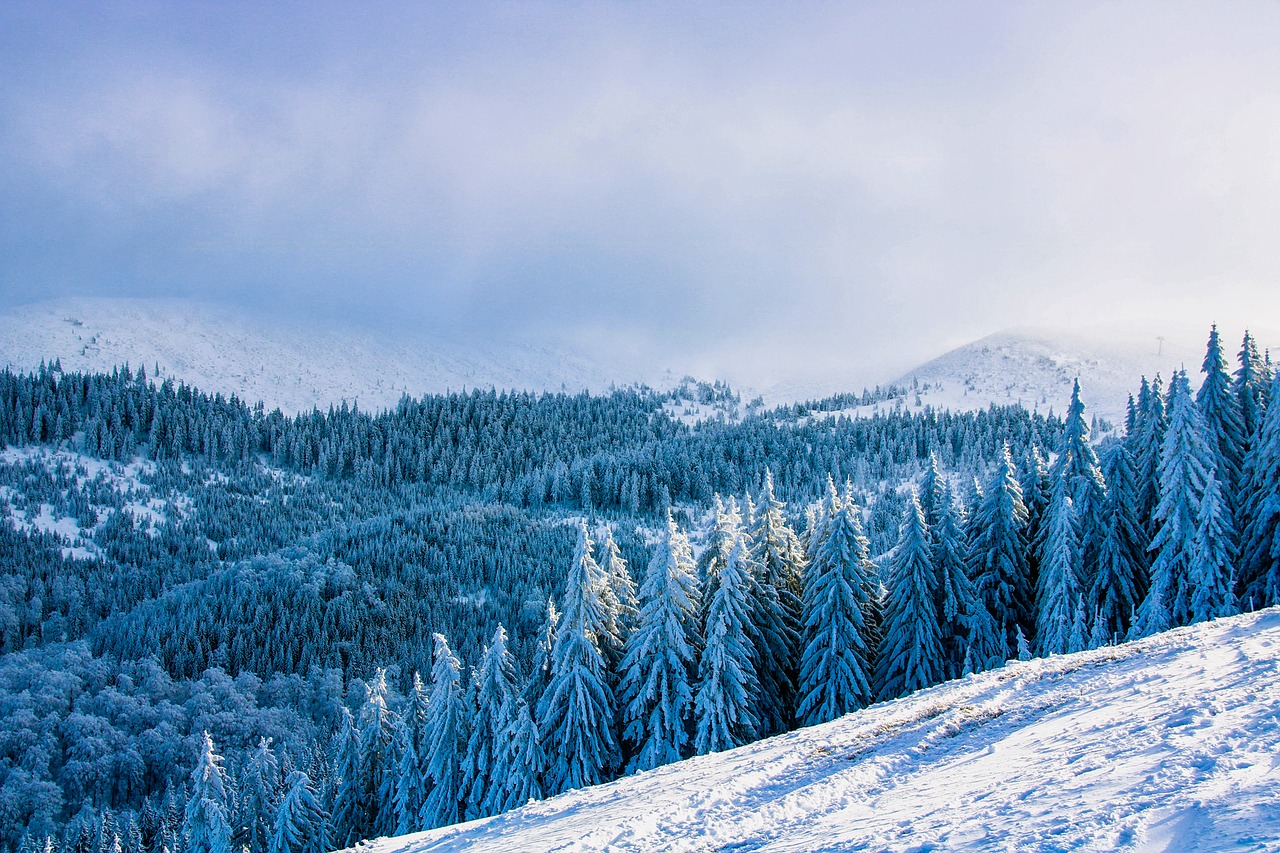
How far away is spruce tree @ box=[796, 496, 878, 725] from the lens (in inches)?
1213

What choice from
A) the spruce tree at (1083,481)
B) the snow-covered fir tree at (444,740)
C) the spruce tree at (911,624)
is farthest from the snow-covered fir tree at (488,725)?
the spruce tree at (1083,481)

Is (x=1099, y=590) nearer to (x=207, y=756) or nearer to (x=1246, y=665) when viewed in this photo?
(x=1246, y=665)

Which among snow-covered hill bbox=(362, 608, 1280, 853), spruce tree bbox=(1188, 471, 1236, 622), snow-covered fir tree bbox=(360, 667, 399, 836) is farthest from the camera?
snow-covered fir tree bbox=(360, 667, 399, 836)

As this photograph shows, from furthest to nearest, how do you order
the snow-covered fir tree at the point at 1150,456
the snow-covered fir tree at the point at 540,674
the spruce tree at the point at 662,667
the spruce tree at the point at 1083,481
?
the snow-covered fir tree at the point at 1150,456 < the spruce tree at the point at 1083,481 < the snow-covered fir tree at the point at 540,674 < the spruce tree at the point at 662,667

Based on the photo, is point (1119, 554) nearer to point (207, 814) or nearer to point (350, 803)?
point (350, 803)

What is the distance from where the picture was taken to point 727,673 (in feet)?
97.1

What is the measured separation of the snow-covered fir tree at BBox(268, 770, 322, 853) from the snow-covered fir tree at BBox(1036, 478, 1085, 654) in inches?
1552

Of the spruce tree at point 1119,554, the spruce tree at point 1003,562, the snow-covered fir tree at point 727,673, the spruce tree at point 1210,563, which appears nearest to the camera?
the snow-covered fir tree at point 727,673

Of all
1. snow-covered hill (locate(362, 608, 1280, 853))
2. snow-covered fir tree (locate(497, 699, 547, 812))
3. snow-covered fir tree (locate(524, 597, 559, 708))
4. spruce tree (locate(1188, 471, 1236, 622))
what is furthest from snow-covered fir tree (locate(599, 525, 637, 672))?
spruce tree (locate(1188, 471, 1236, 622))

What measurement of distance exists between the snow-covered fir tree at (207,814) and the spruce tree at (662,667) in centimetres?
2443

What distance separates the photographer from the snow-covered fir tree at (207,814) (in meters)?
38.5

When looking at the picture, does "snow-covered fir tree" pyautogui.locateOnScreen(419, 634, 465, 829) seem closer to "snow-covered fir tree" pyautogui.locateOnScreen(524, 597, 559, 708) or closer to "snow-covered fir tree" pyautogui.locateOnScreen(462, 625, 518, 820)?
"snow-covered fir tree" pyautogui.locateOnScreen(462, 625, 518, 820)

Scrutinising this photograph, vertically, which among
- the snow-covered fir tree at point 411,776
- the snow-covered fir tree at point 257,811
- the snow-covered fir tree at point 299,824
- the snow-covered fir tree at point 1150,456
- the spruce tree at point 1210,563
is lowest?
the snow-covered fir tree at point 257,811

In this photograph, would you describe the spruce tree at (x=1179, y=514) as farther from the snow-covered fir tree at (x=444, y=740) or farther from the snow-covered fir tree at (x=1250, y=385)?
the snow-covered fir tree at (x=444, y=740)
